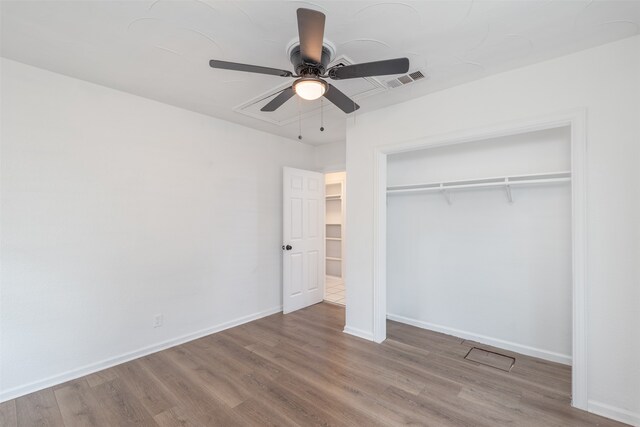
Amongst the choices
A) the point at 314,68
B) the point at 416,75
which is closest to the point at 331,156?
the point at 416,75

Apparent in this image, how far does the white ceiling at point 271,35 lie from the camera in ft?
5.76

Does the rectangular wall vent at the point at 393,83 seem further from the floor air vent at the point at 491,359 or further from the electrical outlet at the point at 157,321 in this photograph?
the electrical outlet at the point at 157,321

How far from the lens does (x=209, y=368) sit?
9.12 ft

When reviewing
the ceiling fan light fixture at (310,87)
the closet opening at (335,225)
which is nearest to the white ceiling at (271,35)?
the ceiling fan light fixture at (310,87)

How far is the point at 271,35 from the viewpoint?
200 centimetres

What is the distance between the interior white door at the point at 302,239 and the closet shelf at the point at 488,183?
1400mm

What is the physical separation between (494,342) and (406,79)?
9.50 feet

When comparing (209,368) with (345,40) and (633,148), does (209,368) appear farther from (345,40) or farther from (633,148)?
(633,148)

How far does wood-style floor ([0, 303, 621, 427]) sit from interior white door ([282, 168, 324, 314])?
3.99 feet

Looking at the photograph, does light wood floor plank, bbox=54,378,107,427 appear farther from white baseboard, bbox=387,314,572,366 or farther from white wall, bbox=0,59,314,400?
white baseboard, bbox=387,314,572,366

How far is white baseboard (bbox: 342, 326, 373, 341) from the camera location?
133 inches

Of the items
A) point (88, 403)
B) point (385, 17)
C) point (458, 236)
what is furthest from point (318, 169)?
point (88, 403)

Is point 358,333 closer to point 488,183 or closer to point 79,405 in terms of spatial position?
point 488,183

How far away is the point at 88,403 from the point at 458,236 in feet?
12.6
